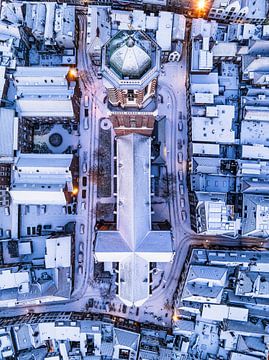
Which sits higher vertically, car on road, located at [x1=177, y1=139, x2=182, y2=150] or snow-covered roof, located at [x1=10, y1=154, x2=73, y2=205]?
car on road, located at [x1=177, y1=139, x2=182, y2=150]

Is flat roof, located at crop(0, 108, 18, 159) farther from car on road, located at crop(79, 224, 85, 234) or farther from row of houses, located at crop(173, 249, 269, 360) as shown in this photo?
row of houses, located at crop(173, 249, 269, 360)

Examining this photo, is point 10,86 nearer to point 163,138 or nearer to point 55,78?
point 55,78

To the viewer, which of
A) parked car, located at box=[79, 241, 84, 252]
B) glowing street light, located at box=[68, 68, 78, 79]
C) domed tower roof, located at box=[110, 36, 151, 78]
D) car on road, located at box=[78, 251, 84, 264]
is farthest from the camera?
parked car, located at box=[79, 241, 84, 252]

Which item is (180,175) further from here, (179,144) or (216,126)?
(216,126)

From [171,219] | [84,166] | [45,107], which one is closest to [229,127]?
[171,219]

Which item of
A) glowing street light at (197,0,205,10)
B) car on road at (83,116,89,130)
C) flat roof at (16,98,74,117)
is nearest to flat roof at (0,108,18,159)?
flat roof at (16,98,74,117)

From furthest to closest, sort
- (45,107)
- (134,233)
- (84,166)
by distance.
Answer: (84,166) < (45,107) < (134,233)

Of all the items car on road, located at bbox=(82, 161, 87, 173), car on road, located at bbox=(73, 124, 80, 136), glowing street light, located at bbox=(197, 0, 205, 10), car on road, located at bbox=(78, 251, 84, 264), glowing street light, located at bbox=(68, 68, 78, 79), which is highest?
glowing street light, located at bbox=(197, 0, 205, 10)

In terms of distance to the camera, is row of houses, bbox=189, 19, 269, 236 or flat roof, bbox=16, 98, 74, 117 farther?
row of houses, bbox=189, 19, 269, 236

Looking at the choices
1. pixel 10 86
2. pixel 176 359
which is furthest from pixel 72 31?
pixel 176 359
